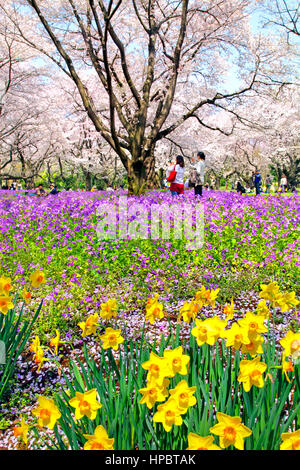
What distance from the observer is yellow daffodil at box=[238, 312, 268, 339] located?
1.32 m

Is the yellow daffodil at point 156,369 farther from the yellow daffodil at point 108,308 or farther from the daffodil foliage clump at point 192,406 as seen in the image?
the yellow daffodil at point 108,308

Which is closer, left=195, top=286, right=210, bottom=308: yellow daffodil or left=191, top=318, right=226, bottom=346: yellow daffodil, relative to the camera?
left=191, top=318, right=226, bottom=346: yellow daffodil

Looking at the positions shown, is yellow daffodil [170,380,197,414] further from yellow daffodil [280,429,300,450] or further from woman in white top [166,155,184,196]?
woman in white top [166,155,184,196]

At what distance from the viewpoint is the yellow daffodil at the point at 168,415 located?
3.79ft

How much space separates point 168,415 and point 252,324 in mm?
459

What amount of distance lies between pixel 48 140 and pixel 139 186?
25515mm

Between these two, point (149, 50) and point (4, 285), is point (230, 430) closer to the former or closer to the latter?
point (4, 285)

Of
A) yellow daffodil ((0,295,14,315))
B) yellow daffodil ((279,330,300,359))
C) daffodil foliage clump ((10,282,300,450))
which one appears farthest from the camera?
yellow daffodil ((0,295,14,315))

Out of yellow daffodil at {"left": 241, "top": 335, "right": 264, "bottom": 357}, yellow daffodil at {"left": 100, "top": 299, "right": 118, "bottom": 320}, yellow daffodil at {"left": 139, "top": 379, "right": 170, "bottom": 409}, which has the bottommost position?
yellow daffodil at {"left": 139, "top": 379, "right": 170, "bottom": 409}

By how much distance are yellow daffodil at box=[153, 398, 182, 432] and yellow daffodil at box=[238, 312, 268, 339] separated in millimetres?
391

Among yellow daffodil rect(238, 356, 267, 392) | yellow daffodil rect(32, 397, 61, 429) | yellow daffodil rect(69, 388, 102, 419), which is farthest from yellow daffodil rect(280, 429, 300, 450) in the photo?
yellow daffodil rect(32, 397, 61, 429)

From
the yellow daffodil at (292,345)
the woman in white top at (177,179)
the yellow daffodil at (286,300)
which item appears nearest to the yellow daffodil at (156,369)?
the yellow daffodil at (292,345)

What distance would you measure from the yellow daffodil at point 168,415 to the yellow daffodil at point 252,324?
1.28 feet
